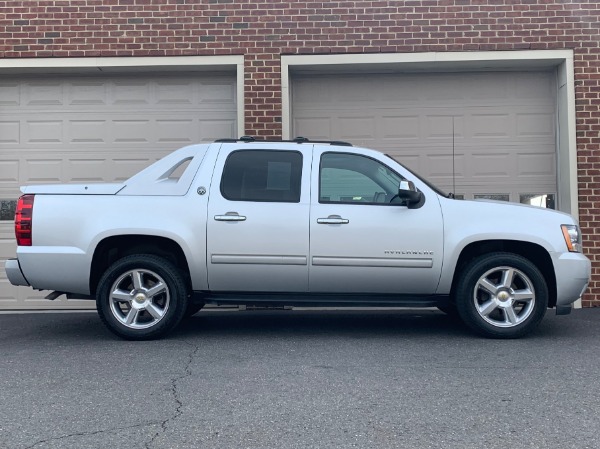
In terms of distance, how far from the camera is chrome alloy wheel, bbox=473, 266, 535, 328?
24.6 ft

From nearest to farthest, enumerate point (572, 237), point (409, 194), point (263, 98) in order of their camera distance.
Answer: point (409, 194) < point (572, 237) < point (263, 98)

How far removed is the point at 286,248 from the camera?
745cm

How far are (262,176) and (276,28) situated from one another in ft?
11.9

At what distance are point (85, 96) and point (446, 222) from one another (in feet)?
18.6

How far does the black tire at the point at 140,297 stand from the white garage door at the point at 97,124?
11.6ft

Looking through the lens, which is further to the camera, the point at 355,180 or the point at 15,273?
the point at 355,180

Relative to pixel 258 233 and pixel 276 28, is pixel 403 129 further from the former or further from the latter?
pixel 258 233

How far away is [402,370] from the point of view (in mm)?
6105

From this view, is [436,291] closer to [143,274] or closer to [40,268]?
[143,274]

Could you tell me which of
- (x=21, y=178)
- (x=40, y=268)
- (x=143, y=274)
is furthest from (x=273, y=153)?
(x=21, y=178)

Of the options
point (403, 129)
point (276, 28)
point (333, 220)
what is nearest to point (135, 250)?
point (333, 220)

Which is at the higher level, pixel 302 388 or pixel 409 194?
pixel 409 194

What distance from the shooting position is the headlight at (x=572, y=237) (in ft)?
24.9

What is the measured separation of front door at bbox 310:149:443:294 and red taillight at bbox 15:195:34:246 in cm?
255
